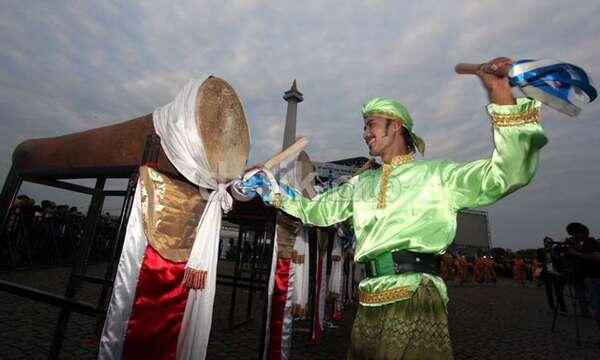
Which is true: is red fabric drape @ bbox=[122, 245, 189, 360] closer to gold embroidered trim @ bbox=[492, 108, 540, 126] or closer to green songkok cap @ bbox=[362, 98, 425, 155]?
green songkok cap @ bbox=[362, 98, 425, 155]

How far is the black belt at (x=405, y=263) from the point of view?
5.53 feet

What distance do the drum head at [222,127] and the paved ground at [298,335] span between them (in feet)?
8.28

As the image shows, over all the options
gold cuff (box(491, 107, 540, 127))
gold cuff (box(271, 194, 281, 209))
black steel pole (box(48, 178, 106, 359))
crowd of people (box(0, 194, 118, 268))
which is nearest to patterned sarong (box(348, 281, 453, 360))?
gold cuff (box(491, 107, 540, 127))

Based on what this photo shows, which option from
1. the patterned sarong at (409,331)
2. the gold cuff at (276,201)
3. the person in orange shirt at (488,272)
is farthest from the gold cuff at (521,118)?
the person in orange shirt at (488,272)

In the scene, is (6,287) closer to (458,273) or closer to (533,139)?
(533,139)

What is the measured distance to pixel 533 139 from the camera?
4.29 feet

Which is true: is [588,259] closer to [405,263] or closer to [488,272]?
[405,263]

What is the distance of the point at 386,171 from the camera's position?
2.09 m

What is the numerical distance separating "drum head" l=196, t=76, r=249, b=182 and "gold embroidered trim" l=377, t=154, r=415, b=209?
1.61m

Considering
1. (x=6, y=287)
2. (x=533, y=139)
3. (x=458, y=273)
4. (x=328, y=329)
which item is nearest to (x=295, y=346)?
(x=328, y=329)

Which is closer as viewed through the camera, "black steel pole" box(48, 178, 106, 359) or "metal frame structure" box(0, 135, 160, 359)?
"metal frame structure" box(0, 135, 160, 359)

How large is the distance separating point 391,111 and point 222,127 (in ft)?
5.78

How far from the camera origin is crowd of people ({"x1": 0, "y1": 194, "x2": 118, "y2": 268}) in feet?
27.6

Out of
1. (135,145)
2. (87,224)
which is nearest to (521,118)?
(135,145)
